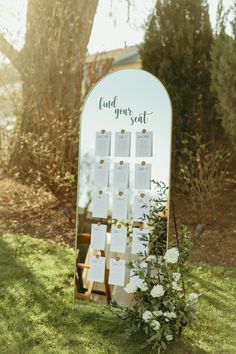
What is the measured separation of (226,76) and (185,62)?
88cm

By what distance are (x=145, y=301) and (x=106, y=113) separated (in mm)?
1543

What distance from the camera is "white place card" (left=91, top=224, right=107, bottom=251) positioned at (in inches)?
169

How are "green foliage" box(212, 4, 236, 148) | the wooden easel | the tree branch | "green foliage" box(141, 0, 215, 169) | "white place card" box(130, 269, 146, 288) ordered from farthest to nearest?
the tree branch → "green foliage" box(141, 0, 215, 169) → "green foliage" box(212, 4, 236, 148) → the wooden easel → "white place card" box(130, 269, 146, 288)

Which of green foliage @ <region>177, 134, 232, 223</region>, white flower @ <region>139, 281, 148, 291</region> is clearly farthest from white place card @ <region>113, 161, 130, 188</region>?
green foliage @ <region>177, 134, 232, 223</region>

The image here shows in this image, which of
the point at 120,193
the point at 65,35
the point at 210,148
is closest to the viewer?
the point at 120,193

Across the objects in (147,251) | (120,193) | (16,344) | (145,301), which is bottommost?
(16,344)

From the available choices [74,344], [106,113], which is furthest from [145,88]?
[74,344]

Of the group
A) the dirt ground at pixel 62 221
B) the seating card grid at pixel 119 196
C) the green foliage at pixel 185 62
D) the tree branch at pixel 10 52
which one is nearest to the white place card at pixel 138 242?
the seating card grid at pixel 119 196

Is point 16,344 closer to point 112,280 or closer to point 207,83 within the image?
point 112,280

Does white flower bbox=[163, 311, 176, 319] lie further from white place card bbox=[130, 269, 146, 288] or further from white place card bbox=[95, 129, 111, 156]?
white place card bbox=[95, 129, 111, 156]

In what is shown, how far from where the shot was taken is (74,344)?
3.86m

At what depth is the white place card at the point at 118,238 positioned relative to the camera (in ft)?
13.6

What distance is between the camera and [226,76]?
20.6 feet

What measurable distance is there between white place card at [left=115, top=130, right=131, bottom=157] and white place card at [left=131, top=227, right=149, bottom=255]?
616mm
